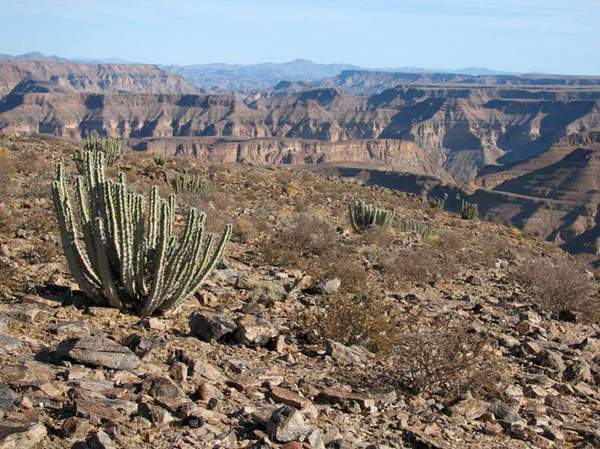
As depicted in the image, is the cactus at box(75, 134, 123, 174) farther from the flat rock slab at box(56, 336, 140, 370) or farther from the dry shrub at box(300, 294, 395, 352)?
the flat rock slab at box(56, 336, 140, 370)

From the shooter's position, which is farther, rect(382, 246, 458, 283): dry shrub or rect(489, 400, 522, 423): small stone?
rect(382, 246, 458, 283): dry shrub

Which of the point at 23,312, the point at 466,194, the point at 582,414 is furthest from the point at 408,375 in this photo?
the point at 466,194

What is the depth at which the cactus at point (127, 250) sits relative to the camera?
6.46 metres

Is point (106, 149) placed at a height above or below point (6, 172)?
below

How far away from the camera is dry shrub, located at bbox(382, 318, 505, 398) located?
18.3 ft

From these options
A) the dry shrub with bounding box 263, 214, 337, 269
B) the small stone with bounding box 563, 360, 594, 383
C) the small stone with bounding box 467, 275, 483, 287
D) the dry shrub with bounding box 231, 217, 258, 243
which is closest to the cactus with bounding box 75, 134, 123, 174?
the dry shrub with bounding box 231, 217, 258, 243

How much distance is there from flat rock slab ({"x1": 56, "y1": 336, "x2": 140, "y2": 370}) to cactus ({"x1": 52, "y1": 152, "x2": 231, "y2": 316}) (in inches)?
52.7

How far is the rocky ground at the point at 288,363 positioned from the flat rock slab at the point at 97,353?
1 cm

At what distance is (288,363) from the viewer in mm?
5867

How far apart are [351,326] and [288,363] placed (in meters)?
1.05

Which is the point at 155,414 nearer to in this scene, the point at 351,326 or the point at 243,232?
the point at 351,326

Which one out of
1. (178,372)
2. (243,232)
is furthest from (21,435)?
(243,232)

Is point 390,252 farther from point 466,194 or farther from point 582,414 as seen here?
point 466,194

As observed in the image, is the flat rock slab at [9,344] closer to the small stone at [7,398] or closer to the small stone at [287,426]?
the small stone at [7,398]
